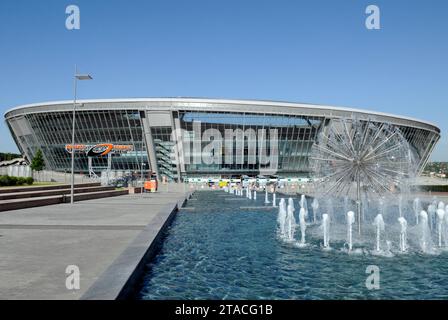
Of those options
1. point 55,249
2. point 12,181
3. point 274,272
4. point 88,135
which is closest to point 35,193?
point 12,181

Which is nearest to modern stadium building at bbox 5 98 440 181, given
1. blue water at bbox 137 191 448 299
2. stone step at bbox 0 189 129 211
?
stone step at bbox 0 189 129 211

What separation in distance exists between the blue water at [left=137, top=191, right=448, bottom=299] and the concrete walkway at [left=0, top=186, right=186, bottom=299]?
129cm

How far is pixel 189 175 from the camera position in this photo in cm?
7500

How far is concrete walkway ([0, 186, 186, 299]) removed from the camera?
6.62 meters

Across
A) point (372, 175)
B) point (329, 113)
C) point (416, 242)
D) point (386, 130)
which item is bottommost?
point (416, 242)

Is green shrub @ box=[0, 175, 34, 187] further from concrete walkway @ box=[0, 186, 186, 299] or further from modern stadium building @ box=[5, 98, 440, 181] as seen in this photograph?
modern stadium building @ box=[5, 98, 440, 181]

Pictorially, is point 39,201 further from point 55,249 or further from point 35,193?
point 55,249

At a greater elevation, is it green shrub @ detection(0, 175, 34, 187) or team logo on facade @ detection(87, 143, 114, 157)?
team logo on facade @ detection(87, 143, 114, 157)

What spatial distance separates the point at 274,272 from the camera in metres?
8.84

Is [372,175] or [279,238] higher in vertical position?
[372,175]

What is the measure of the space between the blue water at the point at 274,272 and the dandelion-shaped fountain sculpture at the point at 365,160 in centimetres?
255

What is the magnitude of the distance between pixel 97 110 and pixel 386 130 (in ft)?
211

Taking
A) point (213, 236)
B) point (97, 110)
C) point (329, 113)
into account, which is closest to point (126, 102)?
point (97, 110)
